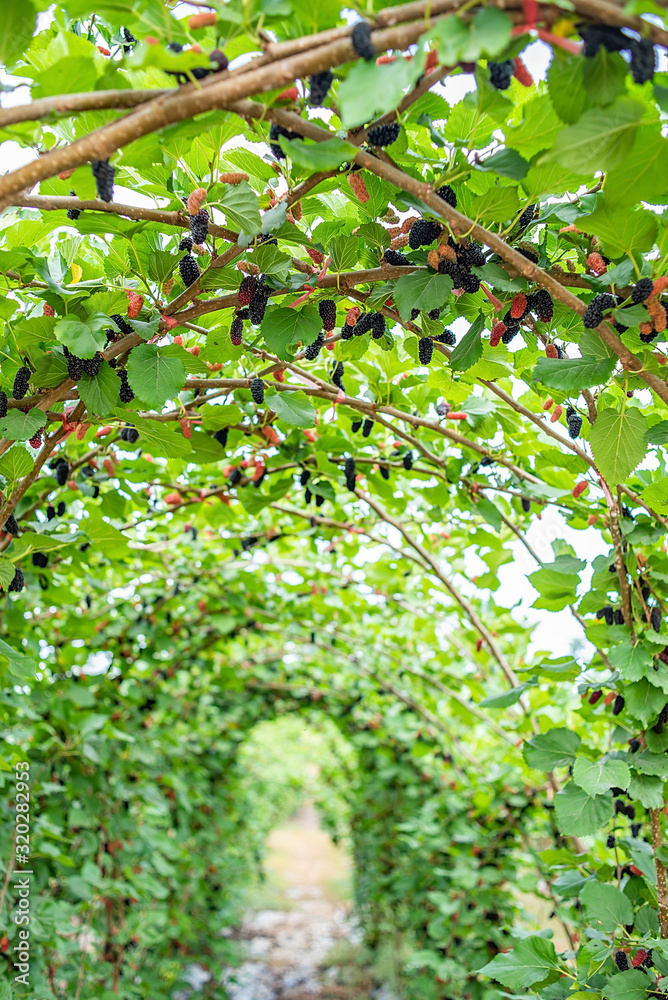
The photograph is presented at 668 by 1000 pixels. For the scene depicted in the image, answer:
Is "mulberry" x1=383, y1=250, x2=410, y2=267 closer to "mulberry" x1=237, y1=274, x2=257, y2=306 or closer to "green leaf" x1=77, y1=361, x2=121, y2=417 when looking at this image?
"mulberry" x1=237, y1=274, x2=257, y2=306

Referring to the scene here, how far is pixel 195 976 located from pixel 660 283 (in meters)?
6.01

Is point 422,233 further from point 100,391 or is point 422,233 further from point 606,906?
point 606,906

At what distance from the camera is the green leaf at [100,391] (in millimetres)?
1146

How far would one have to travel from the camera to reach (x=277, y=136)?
0.83 meters

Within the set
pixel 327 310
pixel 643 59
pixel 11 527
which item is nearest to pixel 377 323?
pixel 327 310

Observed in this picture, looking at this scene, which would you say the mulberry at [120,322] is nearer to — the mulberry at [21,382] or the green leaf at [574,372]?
the mulberry at [21,382]

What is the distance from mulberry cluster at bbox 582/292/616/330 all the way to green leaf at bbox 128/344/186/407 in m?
0.62

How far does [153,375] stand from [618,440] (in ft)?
2.53

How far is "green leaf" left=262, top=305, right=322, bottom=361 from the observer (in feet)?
3.78


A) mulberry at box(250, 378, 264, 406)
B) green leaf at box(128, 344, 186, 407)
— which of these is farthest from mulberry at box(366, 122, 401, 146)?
mulberry at box(250, 378, 264, 406)

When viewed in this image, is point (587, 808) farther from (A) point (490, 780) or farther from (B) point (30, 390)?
(A) point (490, 780)

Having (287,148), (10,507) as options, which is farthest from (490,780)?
(287,148)

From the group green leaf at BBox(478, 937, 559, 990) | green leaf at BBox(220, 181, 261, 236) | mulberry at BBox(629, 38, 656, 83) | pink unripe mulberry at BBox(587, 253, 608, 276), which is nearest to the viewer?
mulberry at BBox(629, 38, 656, 83)

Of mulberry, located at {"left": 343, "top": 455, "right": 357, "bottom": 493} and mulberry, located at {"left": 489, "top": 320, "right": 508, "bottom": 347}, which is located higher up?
mulberry, located at {"left": 343, "top": 455, "right": 357, "bottom": 493}
